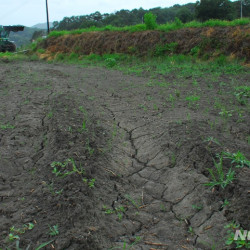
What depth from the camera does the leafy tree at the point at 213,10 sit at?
22677 mm

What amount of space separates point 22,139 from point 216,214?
2619 millimetres

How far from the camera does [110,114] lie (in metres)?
4.92

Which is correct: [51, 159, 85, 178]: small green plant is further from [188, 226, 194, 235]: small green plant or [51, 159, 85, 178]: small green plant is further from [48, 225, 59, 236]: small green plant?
[188, 226, 194, 235]: small green plant

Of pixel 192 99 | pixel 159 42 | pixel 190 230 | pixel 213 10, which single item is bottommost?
pixel 190 230

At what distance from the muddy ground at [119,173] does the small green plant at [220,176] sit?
0.06 metres

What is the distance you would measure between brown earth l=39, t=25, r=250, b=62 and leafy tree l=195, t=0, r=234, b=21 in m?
10.9

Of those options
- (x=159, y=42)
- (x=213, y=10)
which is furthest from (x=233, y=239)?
(x=213, y=10)

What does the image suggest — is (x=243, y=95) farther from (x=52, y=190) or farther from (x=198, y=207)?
(x=52, y=190)

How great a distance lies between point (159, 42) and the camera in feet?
39.5

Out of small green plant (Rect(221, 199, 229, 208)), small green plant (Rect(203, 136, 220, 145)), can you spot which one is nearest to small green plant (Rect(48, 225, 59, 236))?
small green plant (Rect(221, 199, 229, 208))

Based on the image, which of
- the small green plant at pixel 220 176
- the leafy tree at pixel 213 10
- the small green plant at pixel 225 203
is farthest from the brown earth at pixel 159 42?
the leafy tree at pixel 213 10

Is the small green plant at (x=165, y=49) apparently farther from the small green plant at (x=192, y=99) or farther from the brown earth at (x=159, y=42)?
the small green plant at (x=192, y=99)

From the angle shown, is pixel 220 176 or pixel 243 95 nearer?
pixel 220 176

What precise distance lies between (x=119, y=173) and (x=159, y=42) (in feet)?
32.0
